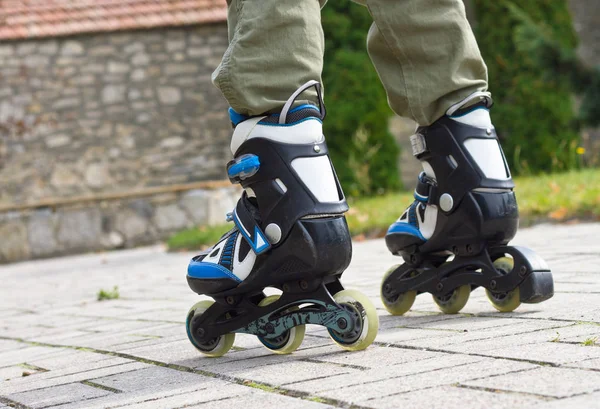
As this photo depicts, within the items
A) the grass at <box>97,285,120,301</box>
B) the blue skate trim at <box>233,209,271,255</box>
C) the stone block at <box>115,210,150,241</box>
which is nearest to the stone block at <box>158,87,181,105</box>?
the stone block at <box>115,210,150,241</box>

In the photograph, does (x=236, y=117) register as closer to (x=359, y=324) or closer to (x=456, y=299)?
(x=359, y=324)

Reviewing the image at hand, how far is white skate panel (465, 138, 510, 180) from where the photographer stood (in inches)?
90.4

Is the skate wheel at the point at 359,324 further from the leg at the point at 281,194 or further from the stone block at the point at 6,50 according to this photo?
the stone block at the point at 6,50

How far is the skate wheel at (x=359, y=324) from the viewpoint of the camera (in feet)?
6.23

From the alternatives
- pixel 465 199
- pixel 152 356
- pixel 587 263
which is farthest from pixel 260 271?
pixel 587 263

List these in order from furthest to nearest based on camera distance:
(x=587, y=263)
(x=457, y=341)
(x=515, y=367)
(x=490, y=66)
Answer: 1. (x=490, y=66)
2. (x=587, y=263)
3. (x=457, y=341)
4. (x=515, y=367)

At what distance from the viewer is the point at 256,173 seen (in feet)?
6.64

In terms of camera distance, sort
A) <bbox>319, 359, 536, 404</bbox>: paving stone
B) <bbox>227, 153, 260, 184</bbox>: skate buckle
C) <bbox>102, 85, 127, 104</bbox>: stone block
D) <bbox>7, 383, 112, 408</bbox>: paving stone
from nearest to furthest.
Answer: <bbox>319, 359, 536, 404</bbox>: paving stone < <bbox>7, 383, 112, 408</bbox>: paving stone < <bbox>227, 153, 260, 184</bbox>: skate buckle < <bbox>102, 85, 127, 104</bbox>: stone block

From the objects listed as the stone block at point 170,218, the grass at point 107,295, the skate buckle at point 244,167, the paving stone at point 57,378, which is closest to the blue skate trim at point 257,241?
the skate buckle at point 244,167

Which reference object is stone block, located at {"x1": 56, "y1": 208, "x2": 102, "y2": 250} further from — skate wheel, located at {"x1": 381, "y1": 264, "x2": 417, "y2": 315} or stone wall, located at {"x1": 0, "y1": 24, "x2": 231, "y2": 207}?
skate wheel, located at {"x1": 381, "y1": 264, "x2": 417, "y2": 315}

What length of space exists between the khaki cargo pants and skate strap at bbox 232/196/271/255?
227mm

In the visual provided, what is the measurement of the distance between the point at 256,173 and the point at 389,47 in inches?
21.5

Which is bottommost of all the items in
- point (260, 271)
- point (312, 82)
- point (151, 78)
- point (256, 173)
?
point (260, 271)

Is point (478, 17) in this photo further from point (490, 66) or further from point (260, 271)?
point (260, 271)
